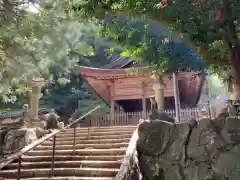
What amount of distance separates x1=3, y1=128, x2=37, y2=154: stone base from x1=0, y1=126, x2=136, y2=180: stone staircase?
Result: 58cm

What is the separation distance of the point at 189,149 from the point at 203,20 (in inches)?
116

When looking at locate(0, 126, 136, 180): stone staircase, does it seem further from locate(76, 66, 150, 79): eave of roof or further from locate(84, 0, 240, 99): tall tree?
locate(76, 66, 150, 79): eave of roof

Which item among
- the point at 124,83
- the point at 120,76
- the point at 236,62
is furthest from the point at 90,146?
the point at 124,83

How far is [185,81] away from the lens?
16609 mm

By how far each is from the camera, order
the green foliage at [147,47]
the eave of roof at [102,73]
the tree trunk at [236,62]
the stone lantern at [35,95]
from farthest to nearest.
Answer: the eave of roof at [102,73], the stone lantern at [35,95], the green foliage at [147,47], the tree trunk at [236,62]

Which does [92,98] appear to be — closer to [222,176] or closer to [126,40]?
[126,40]

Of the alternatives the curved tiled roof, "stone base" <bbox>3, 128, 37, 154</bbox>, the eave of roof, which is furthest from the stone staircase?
the eave of roof

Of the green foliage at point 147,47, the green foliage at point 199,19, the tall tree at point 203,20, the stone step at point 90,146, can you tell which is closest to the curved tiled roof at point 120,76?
the green foliage at point 147,47

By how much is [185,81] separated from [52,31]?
438 inches

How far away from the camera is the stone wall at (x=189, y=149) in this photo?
20.8 feet

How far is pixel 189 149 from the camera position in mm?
6570

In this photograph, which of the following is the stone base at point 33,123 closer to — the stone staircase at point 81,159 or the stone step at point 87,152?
the stone staircase at point 81,159

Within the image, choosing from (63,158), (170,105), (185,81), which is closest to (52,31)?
(63,158)

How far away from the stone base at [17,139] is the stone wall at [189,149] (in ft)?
12.0
